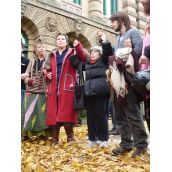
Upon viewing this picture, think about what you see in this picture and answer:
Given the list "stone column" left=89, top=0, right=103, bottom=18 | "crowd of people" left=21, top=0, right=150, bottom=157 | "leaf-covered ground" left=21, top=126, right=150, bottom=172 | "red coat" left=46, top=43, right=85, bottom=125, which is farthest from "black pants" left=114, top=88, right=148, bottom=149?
"stone column" left=89, top=0, right=103, bottom=18

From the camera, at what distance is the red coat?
356 cm

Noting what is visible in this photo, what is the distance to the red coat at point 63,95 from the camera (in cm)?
356

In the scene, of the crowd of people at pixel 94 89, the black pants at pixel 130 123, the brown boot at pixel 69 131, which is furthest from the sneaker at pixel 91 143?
the black pants at pixel 130 123

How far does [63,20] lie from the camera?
930cm

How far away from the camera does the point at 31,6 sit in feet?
27.5

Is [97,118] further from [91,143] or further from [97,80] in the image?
[97,80]

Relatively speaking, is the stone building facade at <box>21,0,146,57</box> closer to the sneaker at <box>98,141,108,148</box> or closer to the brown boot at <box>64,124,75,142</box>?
the brown boot at <box>64,124,75,142</box>

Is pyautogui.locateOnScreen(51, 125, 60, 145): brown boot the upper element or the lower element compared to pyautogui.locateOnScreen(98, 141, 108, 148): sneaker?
upper

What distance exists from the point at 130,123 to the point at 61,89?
99 centimetres

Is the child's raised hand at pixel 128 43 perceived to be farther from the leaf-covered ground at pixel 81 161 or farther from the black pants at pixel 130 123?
the leaf-covered ground at pixel 81 161

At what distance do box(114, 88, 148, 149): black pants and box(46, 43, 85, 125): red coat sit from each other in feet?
2.47

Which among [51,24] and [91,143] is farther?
[51,24]

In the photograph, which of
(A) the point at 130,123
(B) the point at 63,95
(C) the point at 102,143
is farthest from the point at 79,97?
(A) the point at 130,123
